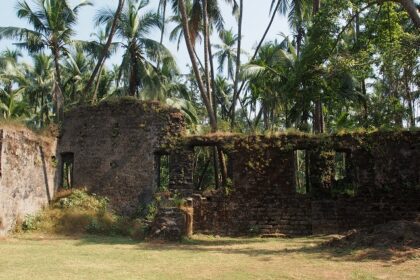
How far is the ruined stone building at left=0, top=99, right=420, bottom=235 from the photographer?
1420 cm

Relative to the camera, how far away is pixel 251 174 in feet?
48.0

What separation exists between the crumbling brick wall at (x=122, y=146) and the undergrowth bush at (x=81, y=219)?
573 millimetres

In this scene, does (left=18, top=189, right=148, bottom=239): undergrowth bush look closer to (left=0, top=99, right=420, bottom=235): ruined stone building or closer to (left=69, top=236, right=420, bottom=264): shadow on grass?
(left=0, top=99, right=420, bottom=235): ruined stone building

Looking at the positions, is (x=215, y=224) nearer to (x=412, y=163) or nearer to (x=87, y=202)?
(x=87, y=202)

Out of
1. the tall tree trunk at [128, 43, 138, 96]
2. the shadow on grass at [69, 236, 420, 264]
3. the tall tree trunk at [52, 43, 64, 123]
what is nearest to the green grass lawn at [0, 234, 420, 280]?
the shadow on grass at [69, 236, 420, 264]

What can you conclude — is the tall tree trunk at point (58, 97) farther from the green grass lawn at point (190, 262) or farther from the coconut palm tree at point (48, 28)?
the green grass lawn at point (190, 262)

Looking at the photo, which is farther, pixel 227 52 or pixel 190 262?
pixel 227 52

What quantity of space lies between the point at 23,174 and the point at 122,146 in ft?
10.5

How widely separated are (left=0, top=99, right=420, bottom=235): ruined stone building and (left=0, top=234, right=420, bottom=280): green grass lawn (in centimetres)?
316

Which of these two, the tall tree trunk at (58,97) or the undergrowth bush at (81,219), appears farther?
the tall tree trunk at (58,97)

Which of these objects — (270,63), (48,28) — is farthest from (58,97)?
(270,63)

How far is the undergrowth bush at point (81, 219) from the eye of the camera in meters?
13.1

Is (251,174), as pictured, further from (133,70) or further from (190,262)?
(133,70)

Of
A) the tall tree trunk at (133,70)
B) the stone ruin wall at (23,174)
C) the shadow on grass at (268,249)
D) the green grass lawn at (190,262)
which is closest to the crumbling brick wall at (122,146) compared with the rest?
the stone ruin wall at (23,174)
